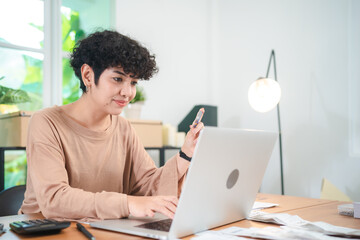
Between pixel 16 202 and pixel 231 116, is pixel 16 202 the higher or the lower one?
the lower one

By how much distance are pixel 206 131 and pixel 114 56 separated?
684 mm

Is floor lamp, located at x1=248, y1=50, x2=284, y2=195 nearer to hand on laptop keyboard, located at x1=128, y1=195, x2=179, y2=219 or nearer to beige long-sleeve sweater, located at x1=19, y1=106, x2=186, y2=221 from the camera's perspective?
beige long-sleeve sweater, located at x1=19, y1=106, x2=186, y2=221

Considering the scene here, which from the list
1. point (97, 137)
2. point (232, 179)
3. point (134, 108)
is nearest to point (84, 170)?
point (97, 137)

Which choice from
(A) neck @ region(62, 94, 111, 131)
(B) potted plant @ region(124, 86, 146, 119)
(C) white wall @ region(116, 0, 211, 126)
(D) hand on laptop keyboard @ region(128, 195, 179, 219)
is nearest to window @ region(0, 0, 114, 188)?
(C) white wall @ region(116, 0, 211, 126)

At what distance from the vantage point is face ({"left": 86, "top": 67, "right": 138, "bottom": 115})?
1.33m

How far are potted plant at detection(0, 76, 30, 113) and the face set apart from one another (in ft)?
4.95

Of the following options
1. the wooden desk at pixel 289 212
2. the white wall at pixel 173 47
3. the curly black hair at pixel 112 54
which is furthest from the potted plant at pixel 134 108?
the wooden desk at pixel 289 212

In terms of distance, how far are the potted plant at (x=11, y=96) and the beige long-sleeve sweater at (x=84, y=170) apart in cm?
141

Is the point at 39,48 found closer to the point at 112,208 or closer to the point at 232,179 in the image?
the point at 112,208

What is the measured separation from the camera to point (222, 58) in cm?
382

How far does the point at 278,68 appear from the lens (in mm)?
3297

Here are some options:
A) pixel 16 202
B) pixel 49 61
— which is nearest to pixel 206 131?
pixel 16 202

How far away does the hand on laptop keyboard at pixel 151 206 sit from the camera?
37.8 inches

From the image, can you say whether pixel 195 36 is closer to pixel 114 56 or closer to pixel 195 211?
pixel 114 56
